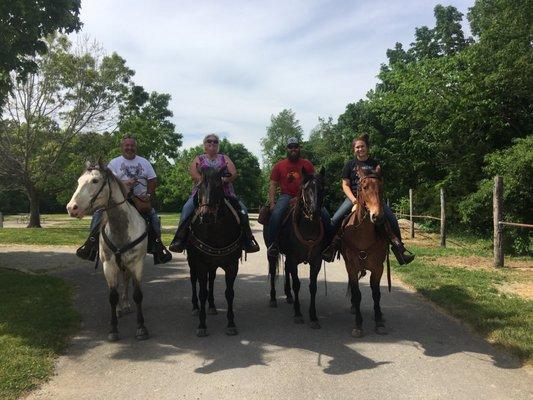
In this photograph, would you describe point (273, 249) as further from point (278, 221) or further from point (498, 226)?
point (498, 226)

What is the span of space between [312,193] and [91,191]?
292 cm

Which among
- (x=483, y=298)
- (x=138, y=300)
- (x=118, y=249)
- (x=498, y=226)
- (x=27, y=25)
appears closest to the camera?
(x=118, y=249)

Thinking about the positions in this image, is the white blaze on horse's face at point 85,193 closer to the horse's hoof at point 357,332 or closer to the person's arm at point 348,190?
the person's arm at point 348,190

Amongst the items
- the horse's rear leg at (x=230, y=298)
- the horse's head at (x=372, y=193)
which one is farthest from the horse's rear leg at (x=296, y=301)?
the horse's head at (x=372, y=193)

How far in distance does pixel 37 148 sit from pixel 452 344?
26483 mm

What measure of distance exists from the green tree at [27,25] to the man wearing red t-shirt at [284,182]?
6.20 metres

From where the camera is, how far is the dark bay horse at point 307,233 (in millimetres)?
5996

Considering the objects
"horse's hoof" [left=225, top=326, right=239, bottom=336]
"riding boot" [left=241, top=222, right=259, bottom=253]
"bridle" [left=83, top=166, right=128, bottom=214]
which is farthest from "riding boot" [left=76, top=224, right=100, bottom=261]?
"horse's hoof" [left=225, top=326, right=239, bottom=336]

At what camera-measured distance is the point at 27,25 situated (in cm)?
913

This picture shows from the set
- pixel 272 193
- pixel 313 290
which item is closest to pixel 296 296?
pixel 313 290

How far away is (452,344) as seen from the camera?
17.9 ft

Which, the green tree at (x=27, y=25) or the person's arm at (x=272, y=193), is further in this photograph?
the green tree at (x=27, y=25)

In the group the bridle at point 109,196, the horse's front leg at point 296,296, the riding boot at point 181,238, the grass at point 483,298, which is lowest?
the grass at point 483,298

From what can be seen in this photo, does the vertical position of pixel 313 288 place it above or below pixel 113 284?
below
